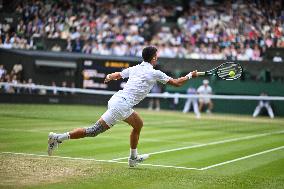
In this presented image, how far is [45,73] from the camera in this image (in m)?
35.6

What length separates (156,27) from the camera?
3934cm

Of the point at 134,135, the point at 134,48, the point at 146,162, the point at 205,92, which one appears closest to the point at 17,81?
the point at 134,48

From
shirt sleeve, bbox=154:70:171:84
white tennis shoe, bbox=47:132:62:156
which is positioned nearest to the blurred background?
white tennis shoe, bbox=47:132:62:156

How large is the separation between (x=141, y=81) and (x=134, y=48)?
25030mm

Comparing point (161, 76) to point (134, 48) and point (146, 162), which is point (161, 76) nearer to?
point (146, 162)

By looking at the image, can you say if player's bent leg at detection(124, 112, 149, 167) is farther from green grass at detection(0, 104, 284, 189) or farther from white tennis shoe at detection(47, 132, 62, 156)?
white tennis shoe at detection(47, 132, 62, 156)

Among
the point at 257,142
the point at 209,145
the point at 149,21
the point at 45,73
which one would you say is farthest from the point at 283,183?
the point at 149,21

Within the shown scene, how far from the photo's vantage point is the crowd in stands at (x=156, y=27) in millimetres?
34250

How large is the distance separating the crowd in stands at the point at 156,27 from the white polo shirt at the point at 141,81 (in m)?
22.9

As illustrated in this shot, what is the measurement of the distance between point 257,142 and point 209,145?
2.24 metres

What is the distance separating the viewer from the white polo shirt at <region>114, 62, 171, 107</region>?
11.0 meters

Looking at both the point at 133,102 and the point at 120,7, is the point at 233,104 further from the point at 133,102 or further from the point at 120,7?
the point at 133,102

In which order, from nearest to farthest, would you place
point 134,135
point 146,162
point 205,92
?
point 134,135 < point 146,162 < point 205,92

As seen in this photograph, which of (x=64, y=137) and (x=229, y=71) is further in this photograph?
(x=229, y=71)
